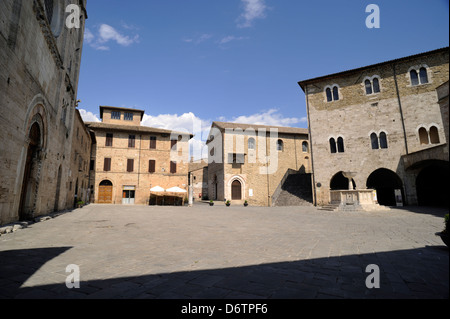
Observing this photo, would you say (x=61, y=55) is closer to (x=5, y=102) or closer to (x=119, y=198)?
(x=5, y=102)

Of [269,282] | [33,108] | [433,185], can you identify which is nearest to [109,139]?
[33,108]

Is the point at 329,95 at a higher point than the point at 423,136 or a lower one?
higher

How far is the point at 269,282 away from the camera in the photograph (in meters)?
2.96

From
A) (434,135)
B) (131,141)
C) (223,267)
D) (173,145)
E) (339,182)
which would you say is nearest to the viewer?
(223,267)

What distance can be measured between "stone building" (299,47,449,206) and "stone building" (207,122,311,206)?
245 inches

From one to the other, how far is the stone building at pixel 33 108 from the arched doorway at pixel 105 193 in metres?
11.3

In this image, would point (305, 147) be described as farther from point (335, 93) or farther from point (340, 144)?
point (335, 93)

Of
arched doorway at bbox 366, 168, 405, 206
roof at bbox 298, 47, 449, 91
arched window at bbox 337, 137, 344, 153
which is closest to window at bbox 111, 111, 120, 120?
roof at bbox 298, 47, 449, 91

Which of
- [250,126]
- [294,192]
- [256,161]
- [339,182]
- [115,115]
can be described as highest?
[115,115]

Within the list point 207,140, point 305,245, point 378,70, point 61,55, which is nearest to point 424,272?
point 305,245

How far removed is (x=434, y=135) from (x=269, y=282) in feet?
74.5

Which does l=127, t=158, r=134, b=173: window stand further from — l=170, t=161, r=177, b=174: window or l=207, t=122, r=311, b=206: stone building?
l=207, t=122, r=311, b=206: stone building

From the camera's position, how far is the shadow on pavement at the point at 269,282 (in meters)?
2.58

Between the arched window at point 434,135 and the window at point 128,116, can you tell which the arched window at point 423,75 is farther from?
the window at point 128,116
